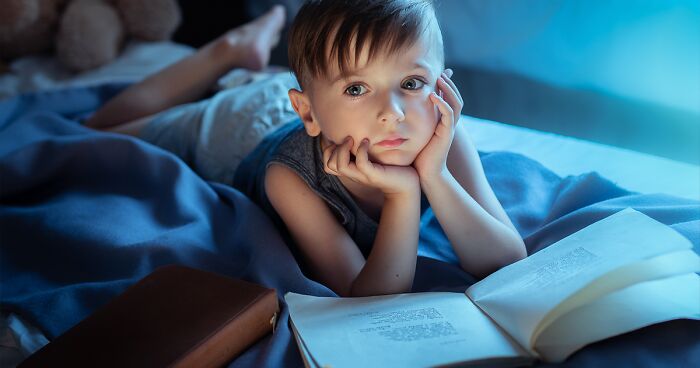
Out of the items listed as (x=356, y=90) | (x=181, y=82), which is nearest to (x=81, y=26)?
(x=181, y=82)

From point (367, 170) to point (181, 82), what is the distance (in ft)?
2.56

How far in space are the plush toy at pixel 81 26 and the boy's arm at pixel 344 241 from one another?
0.98 metres

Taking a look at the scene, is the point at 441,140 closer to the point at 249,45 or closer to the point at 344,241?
the point at 344,241

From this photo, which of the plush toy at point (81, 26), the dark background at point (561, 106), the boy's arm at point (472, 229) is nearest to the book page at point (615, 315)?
the boy's arm at point (472, 229)

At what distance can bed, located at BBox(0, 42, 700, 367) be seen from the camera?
0.79 metres

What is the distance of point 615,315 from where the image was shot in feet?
2.06

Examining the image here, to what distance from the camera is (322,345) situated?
2.08 feet

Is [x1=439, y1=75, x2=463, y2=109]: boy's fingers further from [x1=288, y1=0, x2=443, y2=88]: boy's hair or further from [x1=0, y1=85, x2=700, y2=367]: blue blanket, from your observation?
[x1=0, y1=85, x2=700, y2=367]: blue blanket

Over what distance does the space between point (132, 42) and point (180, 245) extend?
42.3 inches

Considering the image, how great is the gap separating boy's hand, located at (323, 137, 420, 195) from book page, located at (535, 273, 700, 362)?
0.26m

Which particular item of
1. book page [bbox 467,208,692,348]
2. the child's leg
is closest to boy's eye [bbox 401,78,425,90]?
book page [bbox 467,208,692,348]

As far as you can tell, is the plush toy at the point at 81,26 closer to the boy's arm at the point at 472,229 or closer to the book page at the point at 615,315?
the boy's arm at the point at 472,229

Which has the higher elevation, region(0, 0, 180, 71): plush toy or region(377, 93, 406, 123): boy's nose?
region(377, 93, 406, 123): boy's nose

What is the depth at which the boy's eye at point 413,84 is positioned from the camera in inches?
30.5
